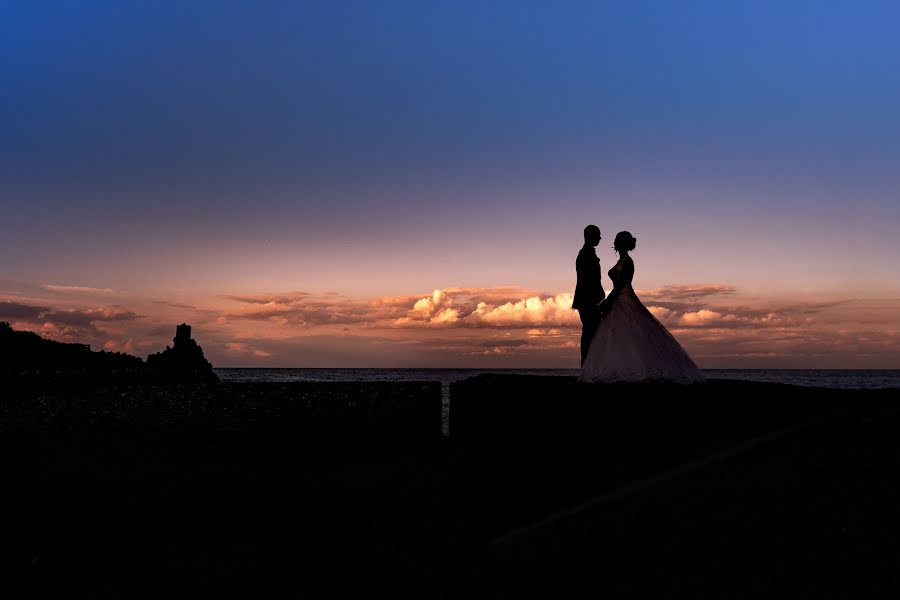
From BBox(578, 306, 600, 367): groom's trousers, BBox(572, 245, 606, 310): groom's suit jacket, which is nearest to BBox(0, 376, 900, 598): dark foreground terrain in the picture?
BBox(578, 306, 600, 367): groom's trousers

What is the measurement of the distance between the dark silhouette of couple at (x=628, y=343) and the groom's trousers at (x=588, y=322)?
47 centimetres

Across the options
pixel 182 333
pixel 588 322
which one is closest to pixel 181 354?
pixel 182 333

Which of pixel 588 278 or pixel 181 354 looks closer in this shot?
pixel 588 278

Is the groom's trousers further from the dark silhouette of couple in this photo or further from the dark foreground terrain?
the dark foreground terrain

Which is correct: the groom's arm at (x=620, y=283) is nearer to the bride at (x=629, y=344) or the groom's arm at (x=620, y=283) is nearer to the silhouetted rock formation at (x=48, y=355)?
the bride at (x=629, y=344)

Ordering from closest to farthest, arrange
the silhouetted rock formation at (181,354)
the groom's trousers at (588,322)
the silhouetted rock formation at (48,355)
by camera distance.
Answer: the groom's trousers at (588,322) → the silhouetted rock formation at (48,355) → the silhouetted rock formation at (181,354)

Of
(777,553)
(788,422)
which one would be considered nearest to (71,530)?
(777,553)

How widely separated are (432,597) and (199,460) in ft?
17.5

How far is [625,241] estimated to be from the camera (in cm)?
851

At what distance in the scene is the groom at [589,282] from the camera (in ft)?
30.1

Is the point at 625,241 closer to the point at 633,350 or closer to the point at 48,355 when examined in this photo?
the point at 633,350

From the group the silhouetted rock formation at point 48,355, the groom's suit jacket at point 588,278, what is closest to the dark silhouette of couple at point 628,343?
the groom's suit jacket at point 588,278

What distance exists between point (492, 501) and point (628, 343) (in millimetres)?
2783

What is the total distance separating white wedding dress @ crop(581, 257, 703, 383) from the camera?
25.5 ft
